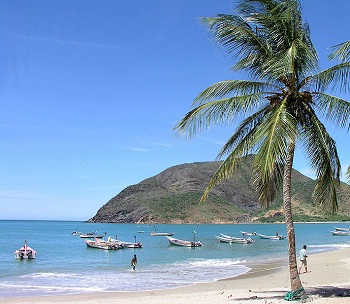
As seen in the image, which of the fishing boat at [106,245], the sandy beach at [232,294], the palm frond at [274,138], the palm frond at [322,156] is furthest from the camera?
the fishing boat at [106,245]

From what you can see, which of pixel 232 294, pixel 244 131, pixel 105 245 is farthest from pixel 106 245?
pixel 244 131

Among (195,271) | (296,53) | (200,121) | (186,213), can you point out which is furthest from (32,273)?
(186,213)

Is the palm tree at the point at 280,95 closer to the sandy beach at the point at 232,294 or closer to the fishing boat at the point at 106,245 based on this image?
the sandy beach at the point at 232,294

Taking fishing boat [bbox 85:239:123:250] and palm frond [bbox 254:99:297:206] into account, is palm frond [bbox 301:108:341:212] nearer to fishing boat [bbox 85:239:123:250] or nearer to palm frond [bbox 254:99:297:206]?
palm frond [bbox 254:99:297:206]

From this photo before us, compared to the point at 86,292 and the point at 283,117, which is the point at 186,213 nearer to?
the point at 86,292

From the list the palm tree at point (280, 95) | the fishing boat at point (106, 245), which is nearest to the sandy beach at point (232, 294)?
the palm tree at point (280, 95)

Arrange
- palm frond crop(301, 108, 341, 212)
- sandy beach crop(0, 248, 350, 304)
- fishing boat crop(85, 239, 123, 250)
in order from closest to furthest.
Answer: palm frond crop(301, 108, 341, 212), sandy beach crop(0, 248, 350, 304), fishing boat crop(85, 239, 123, 250)

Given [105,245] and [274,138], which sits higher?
[274,138]

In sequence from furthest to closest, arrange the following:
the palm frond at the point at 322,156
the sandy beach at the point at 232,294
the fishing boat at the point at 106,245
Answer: the fishing boat at the point at 106,245 < the sandy beach at the point at 232,294 < the palm frond at the point at 322,156

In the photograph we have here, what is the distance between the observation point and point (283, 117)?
9.96 meters

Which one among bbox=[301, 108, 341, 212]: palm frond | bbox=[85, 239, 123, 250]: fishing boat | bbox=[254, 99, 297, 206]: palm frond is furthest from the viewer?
bbox=[85, 239, 123, 250]: fishing boat

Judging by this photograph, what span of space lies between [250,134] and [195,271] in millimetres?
21430

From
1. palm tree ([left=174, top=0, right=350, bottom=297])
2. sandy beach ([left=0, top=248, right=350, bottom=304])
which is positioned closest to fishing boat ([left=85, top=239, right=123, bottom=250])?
sandy beach ([left=0, top=248, right=350, bottom=304])

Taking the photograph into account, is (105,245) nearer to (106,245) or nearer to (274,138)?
(106,245)
